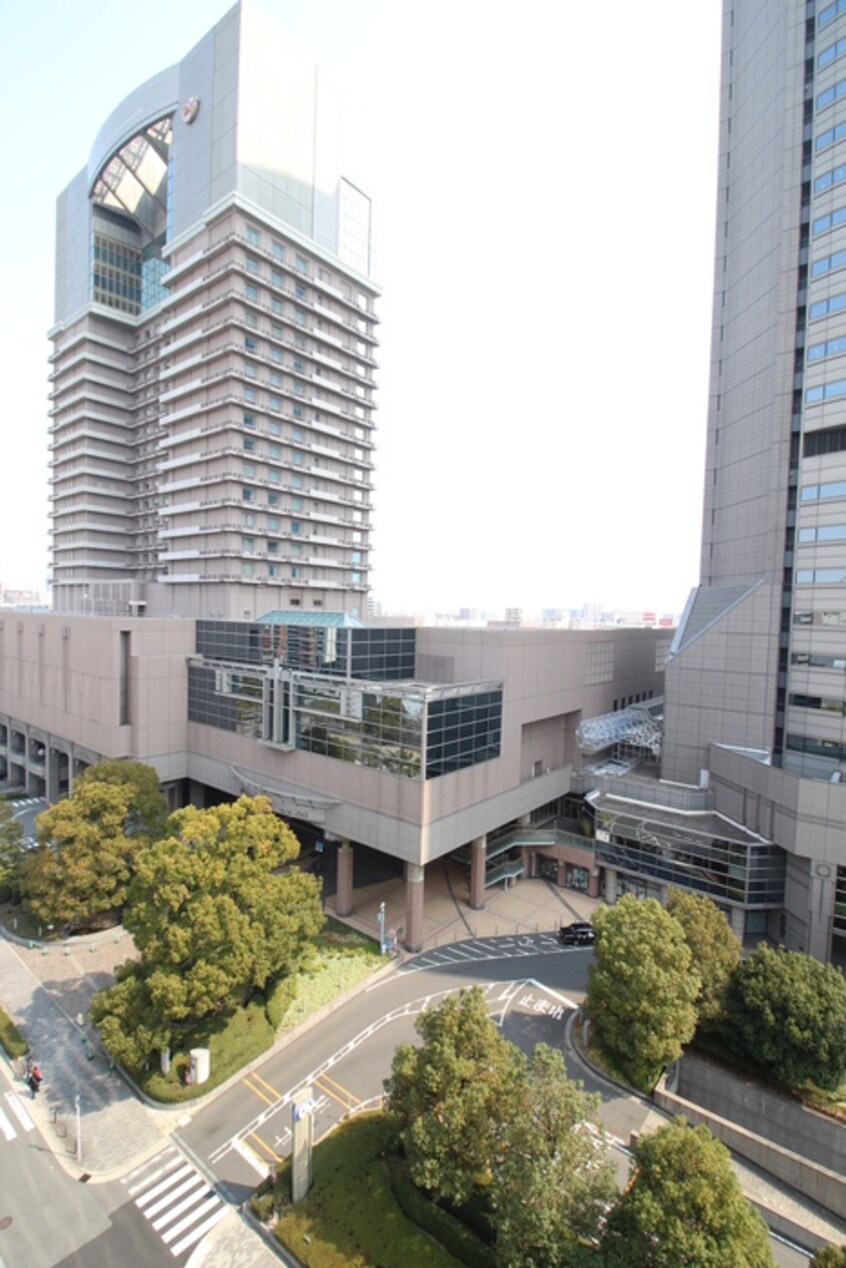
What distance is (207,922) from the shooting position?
27469 mm

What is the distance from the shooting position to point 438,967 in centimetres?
3847

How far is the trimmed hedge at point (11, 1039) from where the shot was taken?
29352 mm

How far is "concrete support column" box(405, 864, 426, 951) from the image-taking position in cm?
4012

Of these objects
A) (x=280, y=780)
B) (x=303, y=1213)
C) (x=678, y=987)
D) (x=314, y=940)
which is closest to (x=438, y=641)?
(x=280, y=780)

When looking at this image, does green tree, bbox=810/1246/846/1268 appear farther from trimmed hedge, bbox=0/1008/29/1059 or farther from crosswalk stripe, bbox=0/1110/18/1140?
trimmed hedge, bbox=0/1008/29/1059

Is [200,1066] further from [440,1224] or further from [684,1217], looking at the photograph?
[684,1217]

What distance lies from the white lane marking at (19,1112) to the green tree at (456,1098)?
53.4 feet

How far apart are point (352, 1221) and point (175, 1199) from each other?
22.8 feet

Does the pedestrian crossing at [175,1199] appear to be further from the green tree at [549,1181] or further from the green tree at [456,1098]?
the green tree at [549,1181]

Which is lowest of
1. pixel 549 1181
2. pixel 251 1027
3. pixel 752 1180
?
pixel 752 1180

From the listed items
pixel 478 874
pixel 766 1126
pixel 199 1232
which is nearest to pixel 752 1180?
pixel 766 1126

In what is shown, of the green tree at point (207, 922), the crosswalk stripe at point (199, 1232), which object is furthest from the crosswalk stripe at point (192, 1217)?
the green tree at point (207, 922)

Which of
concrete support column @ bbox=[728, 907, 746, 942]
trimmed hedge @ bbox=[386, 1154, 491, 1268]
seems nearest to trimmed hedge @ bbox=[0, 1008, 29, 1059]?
trimmed hedge @ bbox=[386, 1154, 491, 1268]

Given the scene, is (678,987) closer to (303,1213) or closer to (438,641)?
(303,1213)
